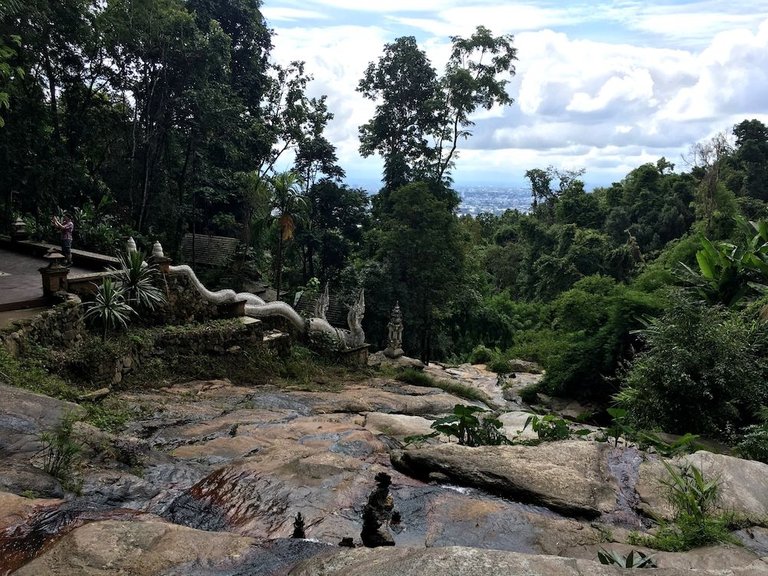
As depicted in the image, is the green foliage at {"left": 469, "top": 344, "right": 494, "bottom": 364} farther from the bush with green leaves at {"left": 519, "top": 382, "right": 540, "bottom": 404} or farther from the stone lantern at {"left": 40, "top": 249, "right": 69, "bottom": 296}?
the stone lantern at {"left": 40, "top": 249, "right": 69, "bottom": 296}

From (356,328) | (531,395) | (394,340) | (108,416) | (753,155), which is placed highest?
(753,155)

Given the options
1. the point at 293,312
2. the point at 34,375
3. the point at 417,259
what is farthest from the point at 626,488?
the point at 417,259

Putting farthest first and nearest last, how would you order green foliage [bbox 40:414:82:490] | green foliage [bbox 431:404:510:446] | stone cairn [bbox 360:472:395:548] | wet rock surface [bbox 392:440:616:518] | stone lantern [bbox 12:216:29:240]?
stone lantern [bbox 12:216:29:240] → green foliage [bbox 431:404:510:446] → wet rock surface [bbox 392:440:616:518] → green foliage [bbox 40:414:82:490] → stone cairn [bbox 360:472:395:548]

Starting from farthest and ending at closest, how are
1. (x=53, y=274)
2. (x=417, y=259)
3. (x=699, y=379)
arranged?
1. (x=417, y=259)
2. (x=53, y=274)
3. (x=699, y=379)

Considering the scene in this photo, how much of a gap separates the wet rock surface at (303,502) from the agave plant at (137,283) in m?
3.34

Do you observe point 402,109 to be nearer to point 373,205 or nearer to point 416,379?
point 373,205

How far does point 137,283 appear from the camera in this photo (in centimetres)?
1027

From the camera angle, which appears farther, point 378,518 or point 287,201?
point 287,201

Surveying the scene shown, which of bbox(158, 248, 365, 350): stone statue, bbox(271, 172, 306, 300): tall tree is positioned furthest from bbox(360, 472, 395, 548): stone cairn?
bbox(271, 172, 306, 300): tall tree

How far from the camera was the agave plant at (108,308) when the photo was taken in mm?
9398

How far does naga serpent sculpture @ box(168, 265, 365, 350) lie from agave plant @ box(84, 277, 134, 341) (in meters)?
1.51

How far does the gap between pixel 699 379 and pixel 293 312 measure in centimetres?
911

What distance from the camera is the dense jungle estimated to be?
914 centimetres

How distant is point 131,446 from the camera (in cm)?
597
